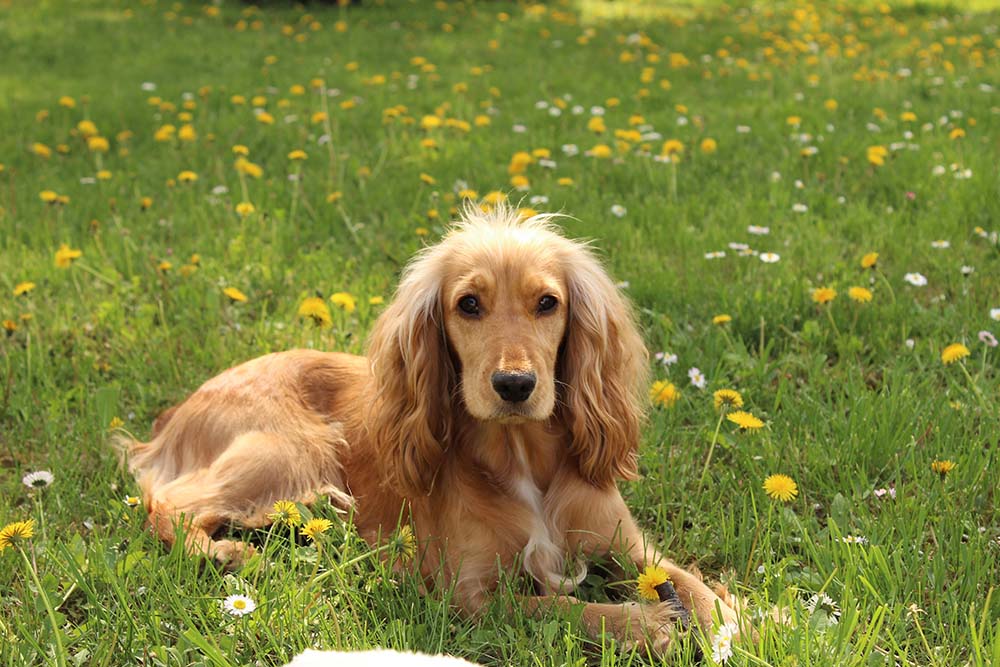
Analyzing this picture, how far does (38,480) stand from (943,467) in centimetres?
253

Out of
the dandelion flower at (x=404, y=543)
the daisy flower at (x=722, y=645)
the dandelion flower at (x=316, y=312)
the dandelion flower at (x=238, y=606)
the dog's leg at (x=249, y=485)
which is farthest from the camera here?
the dandelion flower at (x=316, y=312)

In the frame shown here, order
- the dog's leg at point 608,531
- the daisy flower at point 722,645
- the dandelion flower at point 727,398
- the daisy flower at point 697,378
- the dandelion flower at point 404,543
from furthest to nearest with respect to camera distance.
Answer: the daisy flower at point 697,378 < the dandelion flower at point 727,398 < the dog's leg at point 608,531 < the dandelion flower at point 404,543 < the daisy flower at point 722,645

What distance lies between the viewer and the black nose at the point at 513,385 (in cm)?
227

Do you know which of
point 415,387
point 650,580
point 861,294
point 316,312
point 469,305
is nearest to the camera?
point 650,580

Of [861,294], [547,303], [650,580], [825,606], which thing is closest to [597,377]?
[547,303]

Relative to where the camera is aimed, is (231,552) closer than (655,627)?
No

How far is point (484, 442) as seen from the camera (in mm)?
2625

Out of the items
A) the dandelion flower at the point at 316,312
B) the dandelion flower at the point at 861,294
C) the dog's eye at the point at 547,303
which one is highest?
the dog's eye at the point at 547,303

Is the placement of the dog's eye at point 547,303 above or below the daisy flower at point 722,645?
above

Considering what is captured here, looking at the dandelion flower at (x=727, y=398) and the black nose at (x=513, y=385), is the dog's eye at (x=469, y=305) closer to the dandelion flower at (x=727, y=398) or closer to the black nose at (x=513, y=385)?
the black nose at (x=513, y=385)

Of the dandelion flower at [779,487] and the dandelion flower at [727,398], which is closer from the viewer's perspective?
the dandelion flower at [779,487]

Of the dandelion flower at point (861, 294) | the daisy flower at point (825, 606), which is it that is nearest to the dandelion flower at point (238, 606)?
the daisy flower at point (825, 606)

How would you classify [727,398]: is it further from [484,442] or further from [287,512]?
[287,512]

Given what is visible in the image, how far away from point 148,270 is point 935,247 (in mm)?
3372
